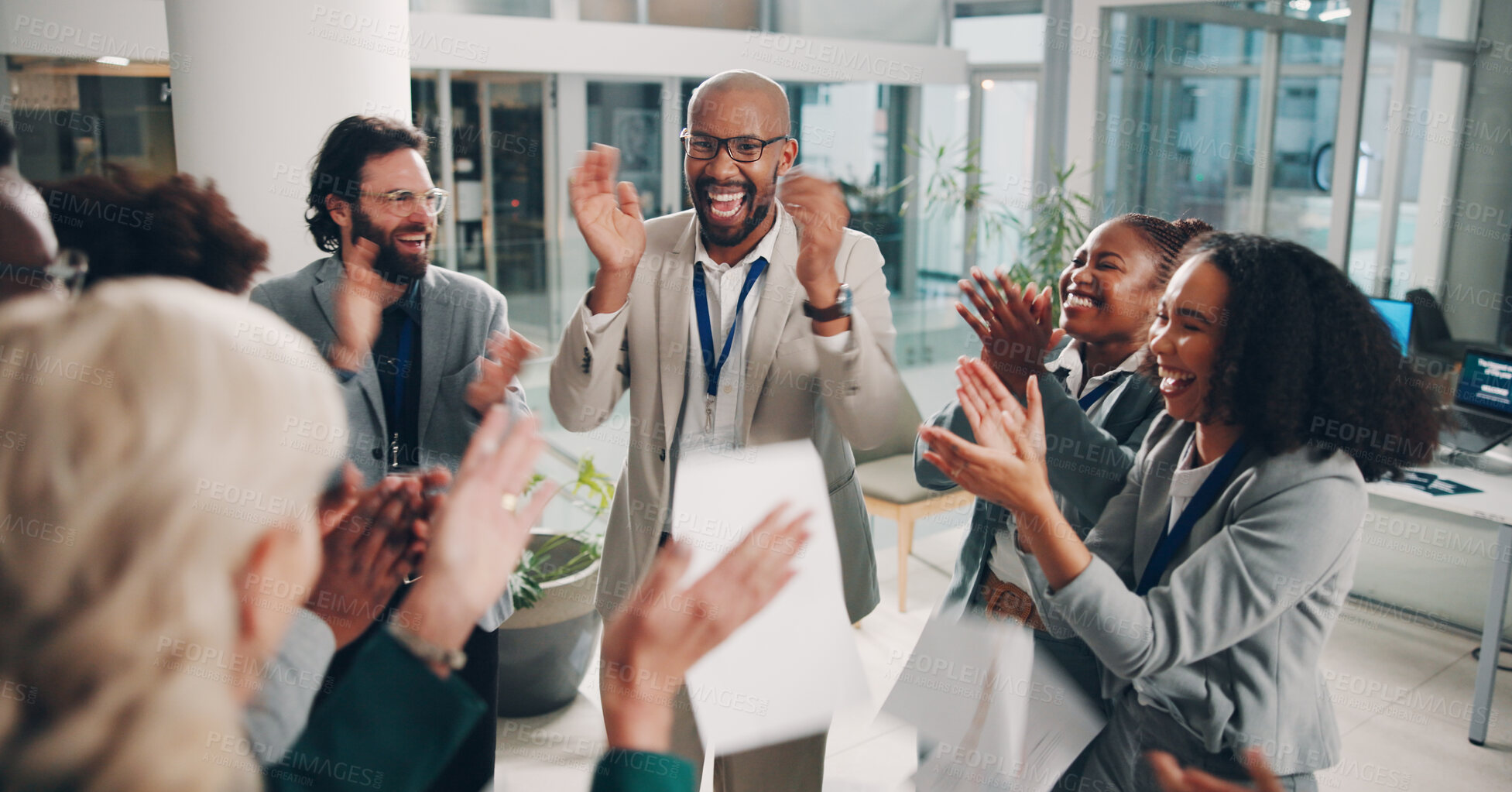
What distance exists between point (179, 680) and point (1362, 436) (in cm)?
152

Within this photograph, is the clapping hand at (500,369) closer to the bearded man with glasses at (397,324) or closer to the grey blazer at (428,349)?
the bearded man with glasses at (397,324)

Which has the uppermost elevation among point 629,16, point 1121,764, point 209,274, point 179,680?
point 629,16

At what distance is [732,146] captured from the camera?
82.6 inches

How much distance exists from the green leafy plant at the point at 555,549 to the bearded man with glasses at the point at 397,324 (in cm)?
82

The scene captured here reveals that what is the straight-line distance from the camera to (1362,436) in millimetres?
1484

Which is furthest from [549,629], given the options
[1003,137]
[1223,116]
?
[1003,137]

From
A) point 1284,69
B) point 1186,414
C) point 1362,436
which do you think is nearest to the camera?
point 1362,436

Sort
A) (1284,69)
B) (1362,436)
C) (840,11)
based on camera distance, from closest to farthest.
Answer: (1362,436)
(1284,69)
(840,11)

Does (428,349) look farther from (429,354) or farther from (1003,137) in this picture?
(1003,137)

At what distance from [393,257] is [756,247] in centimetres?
80

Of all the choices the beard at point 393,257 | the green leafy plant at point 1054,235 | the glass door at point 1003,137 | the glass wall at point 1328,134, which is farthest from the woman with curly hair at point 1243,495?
the glass door at point 1003,137

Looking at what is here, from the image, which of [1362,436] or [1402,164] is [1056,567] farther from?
[1402,164]

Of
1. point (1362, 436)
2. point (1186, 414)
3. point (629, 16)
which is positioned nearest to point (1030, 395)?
point (1186, 414)

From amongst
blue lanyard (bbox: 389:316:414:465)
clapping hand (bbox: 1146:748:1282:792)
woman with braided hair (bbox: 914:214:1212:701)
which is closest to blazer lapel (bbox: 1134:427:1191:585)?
woman with braided hair (bbox: 914:214:1212:701)
